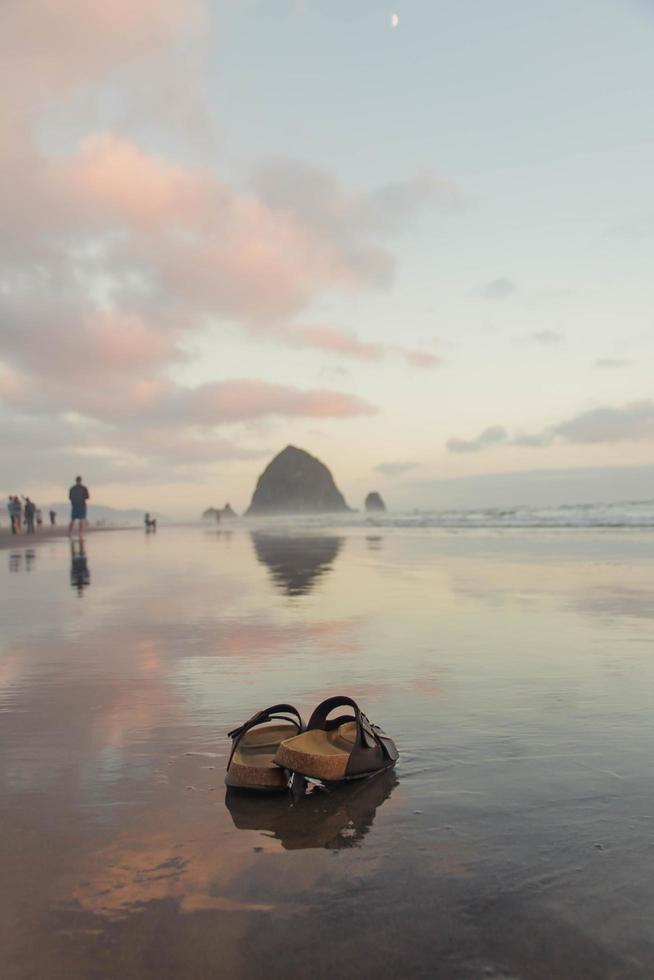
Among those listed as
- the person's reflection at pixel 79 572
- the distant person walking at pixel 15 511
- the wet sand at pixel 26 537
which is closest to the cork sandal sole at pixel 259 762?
the person's reflection at pixel 79 572

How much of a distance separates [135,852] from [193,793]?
0.66m

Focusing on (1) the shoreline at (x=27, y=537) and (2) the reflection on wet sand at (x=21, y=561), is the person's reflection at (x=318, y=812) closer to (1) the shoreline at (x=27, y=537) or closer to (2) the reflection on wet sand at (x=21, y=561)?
(2) the reflection on wet sand at (x=21, y=561)

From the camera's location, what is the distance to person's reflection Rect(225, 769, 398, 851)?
121 inches

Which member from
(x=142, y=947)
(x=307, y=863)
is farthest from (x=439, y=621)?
(x=142, y=947)

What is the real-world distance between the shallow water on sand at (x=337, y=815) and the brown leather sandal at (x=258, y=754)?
0.30ft

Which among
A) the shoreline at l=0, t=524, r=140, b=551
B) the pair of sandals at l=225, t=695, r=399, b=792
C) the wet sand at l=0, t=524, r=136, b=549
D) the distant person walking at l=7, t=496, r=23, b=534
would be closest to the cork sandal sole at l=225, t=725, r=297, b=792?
the pair of sandals at l=225, t=695, r=399, b=792

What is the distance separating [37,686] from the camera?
5906mm

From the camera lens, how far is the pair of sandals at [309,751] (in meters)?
3.62

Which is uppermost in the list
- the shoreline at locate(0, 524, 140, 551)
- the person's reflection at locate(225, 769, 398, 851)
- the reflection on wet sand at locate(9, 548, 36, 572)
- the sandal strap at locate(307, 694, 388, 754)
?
the shoreline at locate(0, 524, 140, 551)

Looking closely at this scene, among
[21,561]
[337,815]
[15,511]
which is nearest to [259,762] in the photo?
[337,815]

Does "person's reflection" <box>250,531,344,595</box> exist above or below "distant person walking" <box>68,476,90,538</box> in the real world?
below

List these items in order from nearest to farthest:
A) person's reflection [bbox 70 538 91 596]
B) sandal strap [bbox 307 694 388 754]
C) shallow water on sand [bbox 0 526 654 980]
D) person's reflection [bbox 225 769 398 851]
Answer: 1. shallow water on sand [bbox 0 526 654 980]
2. person's reflection [bbox 225 769 398 851]
3. sandal strap [bbox 307 694 388 754]
4. person's reflection [bbox 70 538 91 596]

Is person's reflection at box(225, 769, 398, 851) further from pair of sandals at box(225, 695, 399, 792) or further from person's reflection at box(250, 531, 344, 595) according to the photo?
person's reflection at box(250, 531, 344, 595)

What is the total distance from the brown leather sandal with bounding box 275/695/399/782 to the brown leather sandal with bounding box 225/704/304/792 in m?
0.09
